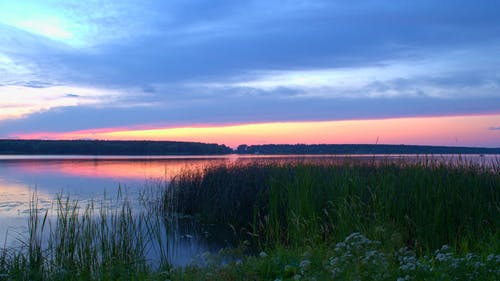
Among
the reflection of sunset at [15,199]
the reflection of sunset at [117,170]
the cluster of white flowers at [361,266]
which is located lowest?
the reflection of sunset at [15,199]

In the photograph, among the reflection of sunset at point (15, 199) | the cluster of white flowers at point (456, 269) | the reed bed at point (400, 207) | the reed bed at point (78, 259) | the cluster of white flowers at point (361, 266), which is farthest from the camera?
the reflection of sunset at point (15, 199)

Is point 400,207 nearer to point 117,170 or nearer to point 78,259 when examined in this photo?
point 78,259

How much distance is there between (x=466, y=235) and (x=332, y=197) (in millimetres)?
2795

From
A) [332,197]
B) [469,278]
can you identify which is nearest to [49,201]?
[332,197]

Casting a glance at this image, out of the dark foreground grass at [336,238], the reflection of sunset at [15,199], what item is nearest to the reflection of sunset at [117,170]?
the reflection of sunset at [15,199]

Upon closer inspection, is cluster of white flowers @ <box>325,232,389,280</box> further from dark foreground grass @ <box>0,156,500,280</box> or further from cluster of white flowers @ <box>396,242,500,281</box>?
cluster of white flowers @ <box>396,242,500,281</box>

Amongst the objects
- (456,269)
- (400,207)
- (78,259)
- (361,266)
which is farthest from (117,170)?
(456,269)

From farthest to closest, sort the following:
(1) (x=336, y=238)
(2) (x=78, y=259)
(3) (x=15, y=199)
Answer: (3) (x=15, y=199) → (1) (x=336, y=238) → (2) (x=78, y=259)

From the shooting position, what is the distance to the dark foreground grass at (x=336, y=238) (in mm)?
5023

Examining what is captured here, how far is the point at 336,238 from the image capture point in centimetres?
796

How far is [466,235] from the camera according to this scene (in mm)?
7812

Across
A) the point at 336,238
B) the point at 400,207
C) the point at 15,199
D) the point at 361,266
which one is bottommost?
the point at 15,199

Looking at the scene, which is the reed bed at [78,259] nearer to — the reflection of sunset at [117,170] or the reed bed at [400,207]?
the reed bed at [400,207]

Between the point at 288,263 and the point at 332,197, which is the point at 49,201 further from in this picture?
the point at 288,263
